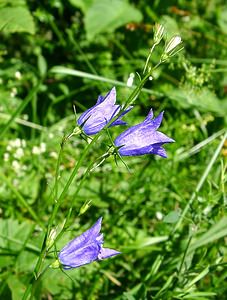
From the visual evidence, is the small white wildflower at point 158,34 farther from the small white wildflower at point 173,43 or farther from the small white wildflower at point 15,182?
the small white wildflower at point 15,182

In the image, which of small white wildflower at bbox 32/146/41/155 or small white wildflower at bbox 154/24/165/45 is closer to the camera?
small white wildflower at bbox 154/24/165/45

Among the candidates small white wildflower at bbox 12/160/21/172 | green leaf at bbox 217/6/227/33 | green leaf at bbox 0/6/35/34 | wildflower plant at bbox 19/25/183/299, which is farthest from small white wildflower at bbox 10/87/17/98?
wildflower plant at bbox 19/25/183/299

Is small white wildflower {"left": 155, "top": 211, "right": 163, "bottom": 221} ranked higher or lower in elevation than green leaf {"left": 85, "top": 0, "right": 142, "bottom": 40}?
lower

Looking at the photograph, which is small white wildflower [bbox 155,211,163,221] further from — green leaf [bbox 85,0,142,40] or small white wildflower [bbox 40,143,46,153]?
green leaf [bbox 85,0,142,40]

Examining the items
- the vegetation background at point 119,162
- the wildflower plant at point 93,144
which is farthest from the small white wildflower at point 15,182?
the wildflower plant at point 93,144

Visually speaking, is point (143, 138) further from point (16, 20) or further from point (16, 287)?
point (16, 20)

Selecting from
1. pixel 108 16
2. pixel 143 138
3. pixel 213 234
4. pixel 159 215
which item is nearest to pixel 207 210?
pixel 213 234
